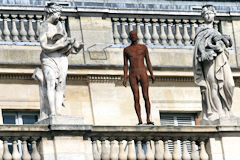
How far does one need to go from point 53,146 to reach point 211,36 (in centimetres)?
511

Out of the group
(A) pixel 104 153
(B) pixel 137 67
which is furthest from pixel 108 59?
(A) pixel 104 153

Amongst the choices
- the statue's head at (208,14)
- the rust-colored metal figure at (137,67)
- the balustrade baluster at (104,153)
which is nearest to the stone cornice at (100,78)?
the rust-colored metal figure at (137,67)

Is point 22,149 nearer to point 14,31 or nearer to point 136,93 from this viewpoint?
point 136,93

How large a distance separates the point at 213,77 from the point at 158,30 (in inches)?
Answer: 226

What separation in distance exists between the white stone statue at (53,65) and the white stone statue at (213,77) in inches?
130

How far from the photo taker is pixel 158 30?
5141 centimetres

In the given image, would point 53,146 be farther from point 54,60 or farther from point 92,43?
point 92,43

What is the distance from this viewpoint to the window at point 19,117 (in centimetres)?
4891

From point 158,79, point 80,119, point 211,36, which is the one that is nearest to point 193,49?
point 158,79

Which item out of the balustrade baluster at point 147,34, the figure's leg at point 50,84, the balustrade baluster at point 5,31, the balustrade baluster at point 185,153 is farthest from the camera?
the balustrade baluster at point 147,34

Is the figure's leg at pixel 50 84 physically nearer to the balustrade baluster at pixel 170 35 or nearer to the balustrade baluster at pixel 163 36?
the balustrade baluster at pixel 163 36

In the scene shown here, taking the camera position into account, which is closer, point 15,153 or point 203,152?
point 15,153

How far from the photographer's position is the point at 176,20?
169 feet

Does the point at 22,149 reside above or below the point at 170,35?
below
